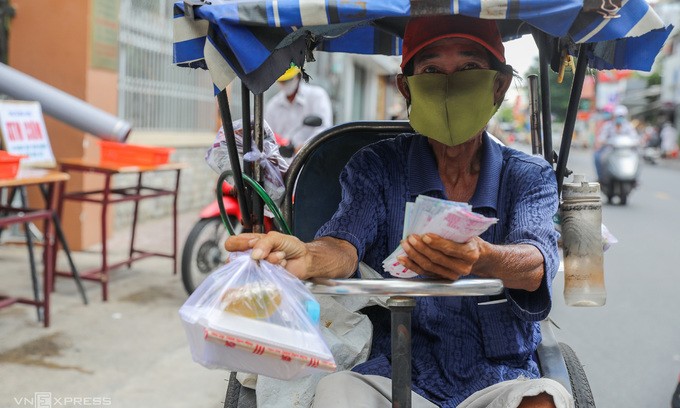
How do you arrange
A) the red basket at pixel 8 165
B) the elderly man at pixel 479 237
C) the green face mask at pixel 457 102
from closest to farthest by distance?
the elderly man at pixel 479 237
the green face mask at pixel 457 102
the red basket at pixel 8 165

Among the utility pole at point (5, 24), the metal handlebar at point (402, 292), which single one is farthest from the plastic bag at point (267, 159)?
the utility pole at point (5, 24)

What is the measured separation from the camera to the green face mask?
2.08 metres

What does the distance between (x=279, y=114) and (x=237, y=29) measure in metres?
4.59

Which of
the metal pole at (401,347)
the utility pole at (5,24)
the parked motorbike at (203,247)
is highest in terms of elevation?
the utility pole at (5,24)

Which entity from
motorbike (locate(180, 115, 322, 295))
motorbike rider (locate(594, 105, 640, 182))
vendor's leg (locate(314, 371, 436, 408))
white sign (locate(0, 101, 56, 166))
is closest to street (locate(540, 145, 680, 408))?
vendor's leg (locate(314, 371, 436, 408))

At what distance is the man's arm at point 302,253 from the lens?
1774mm

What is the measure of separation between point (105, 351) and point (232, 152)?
2.54 m

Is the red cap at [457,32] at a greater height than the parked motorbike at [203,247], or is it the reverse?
the red cap at [457,32]

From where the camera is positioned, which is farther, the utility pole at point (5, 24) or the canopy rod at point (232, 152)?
the utility pole at point (5, 24)

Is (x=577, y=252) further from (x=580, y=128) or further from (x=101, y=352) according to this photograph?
(x=580, y=128)

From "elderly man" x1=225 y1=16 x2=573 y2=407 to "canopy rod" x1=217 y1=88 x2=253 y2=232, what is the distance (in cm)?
30

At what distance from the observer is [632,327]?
5328mm

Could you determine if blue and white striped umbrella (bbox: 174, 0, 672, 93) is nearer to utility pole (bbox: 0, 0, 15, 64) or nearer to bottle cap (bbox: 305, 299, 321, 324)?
bottle cap (bbox: 305, 299, 321, 324)

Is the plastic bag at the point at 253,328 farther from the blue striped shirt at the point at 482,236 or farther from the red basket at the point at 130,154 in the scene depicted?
the red basket at the point at 130,154
